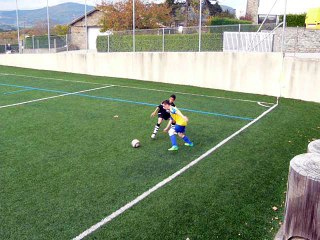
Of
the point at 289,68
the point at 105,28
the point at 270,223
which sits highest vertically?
the point at 105,28

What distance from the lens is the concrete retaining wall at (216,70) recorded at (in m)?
15.5

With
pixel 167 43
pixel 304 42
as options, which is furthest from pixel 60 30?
pixel 304 42

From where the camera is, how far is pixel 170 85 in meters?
19.6

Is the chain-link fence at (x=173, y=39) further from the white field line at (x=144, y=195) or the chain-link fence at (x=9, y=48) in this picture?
the chain-link fence at (x=9, y=48)

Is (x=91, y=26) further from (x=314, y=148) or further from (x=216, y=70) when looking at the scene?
(x=314, y=148)

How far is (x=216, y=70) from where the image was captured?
1827cm

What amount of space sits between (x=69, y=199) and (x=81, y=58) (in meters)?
20.5

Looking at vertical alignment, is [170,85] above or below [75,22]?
below

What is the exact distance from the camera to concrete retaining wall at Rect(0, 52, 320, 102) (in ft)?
50.8

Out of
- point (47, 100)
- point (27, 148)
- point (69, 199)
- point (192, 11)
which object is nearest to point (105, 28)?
point (192, 11)

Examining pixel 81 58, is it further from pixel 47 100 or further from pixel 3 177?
pixel 3 177

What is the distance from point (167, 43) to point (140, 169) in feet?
46.1

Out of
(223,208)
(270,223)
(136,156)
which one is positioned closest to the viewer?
(270,223)

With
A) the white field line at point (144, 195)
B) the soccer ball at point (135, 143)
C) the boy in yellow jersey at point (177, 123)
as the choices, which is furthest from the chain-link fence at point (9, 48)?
the white field line at point (144, 195)
